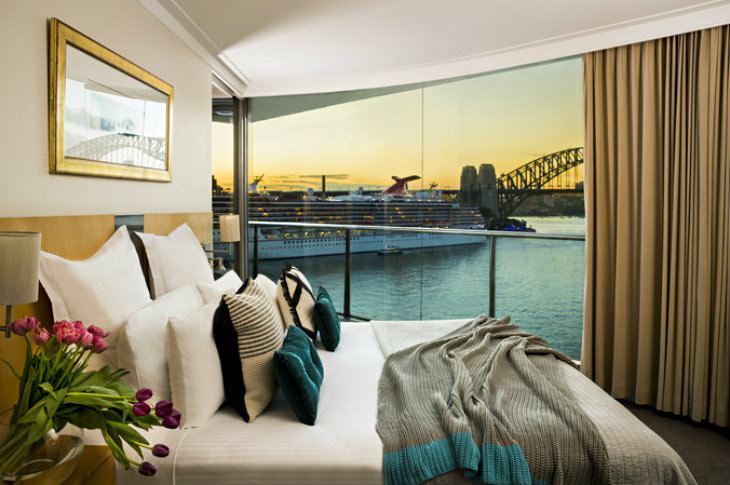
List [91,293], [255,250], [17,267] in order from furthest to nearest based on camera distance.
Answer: [255,250] → [91,293] → [17,267]

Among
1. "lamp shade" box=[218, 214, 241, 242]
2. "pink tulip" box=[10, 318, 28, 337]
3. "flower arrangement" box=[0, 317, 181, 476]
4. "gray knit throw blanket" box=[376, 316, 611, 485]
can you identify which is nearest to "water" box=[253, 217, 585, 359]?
"lamp shade" box=[218, 214, 241, 242]

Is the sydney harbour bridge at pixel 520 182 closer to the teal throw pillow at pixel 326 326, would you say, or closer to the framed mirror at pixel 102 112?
the teal throw pillow at pixel 326 326

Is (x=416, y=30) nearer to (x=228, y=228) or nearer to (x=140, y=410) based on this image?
(x=228, y=228)

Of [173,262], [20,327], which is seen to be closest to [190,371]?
[20,327]

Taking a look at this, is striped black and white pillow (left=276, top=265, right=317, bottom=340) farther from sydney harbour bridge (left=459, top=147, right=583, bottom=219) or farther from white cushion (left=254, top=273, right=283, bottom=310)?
sydney harbour bridge (left=459, top=147, right=583, bottom=219)

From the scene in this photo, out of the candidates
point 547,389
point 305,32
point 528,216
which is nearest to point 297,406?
point 547,389

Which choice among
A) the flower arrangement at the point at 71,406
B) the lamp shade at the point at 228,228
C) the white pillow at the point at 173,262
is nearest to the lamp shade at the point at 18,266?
the flower arrangement at the point at 71,406
